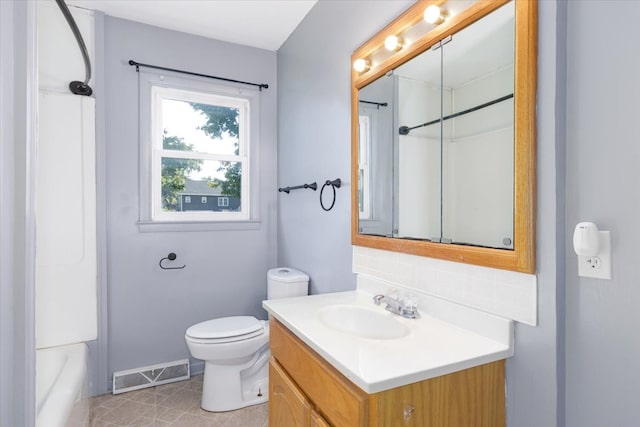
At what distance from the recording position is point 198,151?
272 cm

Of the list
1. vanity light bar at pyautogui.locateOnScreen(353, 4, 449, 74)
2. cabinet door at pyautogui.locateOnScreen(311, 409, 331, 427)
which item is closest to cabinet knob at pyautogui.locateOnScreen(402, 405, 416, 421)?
cabinet door at pyautogui.locateOnScreen(311, 409, 331, 427)

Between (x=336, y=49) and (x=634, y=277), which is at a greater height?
(x=336, y=49)

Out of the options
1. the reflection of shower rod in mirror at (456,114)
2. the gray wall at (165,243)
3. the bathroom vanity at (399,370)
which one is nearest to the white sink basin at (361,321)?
the bathroom vanity at (399,370)

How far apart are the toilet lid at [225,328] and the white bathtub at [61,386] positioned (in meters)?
0.60

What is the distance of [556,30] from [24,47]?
3.94 ft

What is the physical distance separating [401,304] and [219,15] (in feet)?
7.49

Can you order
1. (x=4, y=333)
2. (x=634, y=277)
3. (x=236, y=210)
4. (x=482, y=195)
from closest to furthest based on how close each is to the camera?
(x=4, y=333) → (x=634, y=277) → (x=482, y=195) → (x=236, y=210)

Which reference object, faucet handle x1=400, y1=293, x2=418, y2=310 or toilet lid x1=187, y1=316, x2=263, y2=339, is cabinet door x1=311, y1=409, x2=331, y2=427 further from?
toilet lid x1=187, y1=316, x2=263, y2=339

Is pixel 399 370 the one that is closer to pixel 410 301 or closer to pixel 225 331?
pixel 410 301

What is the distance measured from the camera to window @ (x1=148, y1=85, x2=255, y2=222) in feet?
8.49

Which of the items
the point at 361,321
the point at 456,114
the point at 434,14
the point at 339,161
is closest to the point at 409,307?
the point at 361,321

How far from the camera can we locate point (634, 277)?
77cm

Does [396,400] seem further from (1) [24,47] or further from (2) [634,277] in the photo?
(1) [24,47]

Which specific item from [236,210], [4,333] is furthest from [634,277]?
[236,210]
